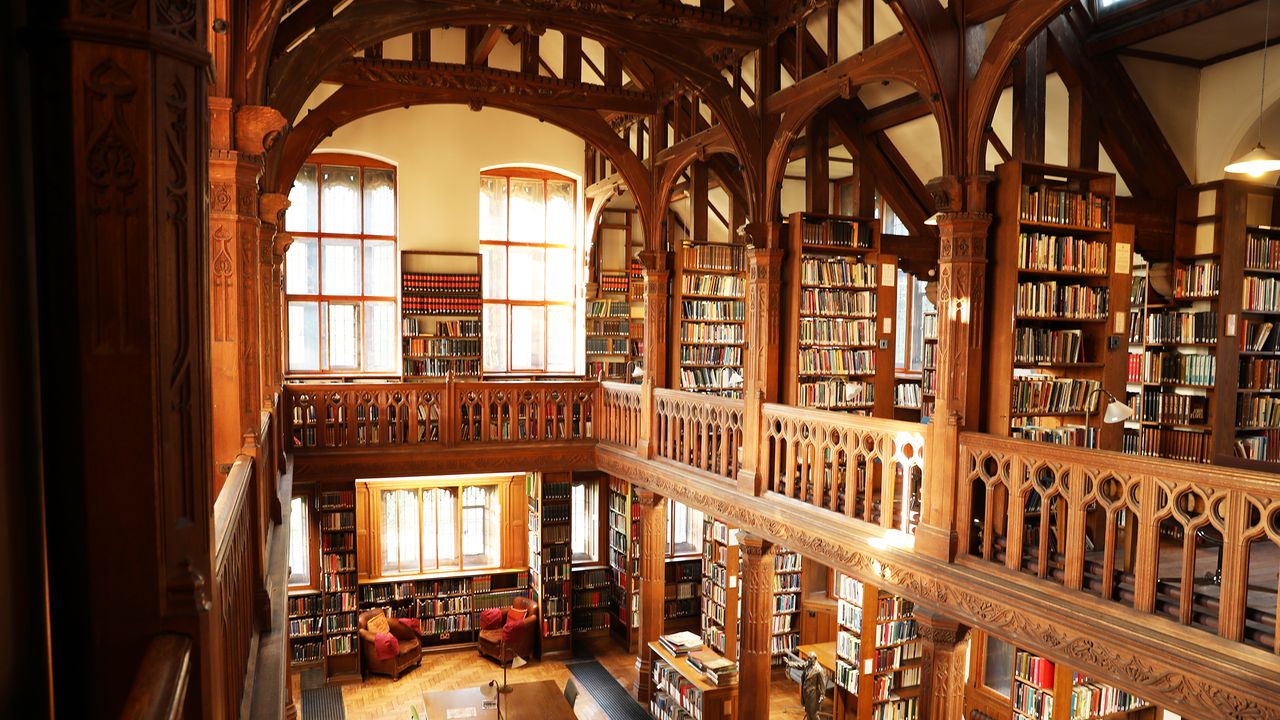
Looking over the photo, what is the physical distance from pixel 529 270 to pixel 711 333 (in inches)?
180

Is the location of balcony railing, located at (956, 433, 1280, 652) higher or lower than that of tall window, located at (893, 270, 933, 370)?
lower

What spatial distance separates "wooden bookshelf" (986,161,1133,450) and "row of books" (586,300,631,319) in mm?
8519

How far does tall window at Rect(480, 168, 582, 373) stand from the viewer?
1343cm

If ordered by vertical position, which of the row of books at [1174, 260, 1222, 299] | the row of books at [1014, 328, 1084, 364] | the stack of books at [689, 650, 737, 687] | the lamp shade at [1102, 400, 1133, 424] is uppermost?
the row of books at [1174, 260, 1222, 299]

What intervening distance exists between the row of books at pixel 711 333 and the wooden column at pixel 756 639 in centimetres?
312

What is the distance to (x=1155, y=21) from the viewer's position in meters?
6.37

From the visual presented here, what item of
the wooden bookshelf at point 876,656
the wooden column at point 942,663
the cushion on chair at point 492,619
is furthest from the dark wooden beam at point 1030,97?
the cushion on chair at point 492,619

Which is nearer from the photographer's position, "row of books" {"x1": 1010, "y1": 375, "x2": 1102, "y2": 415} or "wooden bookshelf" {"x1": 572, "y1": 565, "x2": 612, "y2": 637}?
"row of books" {"x1": 1010, "y1": 375, "x2": 1102, "y2": 415}

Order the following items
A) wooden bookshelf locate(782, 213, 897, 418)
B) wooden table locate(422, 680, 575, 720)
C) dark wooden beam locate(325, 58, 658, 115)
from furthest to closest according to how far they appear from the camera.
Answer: dark wooden beam locate(325, 58, 658, 115), wooden table locate(422, 680, 575, 720), wooden bookshelf locate(782, 213, 897, 418)

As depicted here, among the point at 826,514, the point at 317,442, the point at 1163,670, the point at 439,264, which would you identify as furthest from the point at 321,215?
the point at 1163,670

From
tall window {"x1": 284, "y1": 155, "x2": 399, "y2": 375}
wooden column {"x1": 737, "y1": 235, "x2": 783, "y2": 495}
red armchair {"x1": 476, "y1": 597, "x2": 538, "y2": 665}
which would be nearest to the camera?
wooden column {"x1": 737, "y1": 235, "x2": 783, "y2": 495}

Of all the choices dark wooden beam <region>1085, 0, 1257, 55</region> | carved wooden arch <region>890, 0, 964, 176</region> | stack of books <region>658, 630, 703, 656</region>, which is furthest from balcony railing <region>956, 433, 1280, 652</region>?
stack of books <region>658, 630, 703, 656</region>

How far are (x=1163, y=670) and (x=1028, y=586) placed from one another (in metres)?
0.87

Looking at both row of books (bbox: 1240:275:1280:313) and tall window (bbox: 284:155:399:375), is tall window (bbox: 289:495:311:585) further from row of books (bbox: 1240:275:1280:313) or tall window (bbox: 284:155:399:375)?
row of books (bbox: 1240:275:1280:313)
